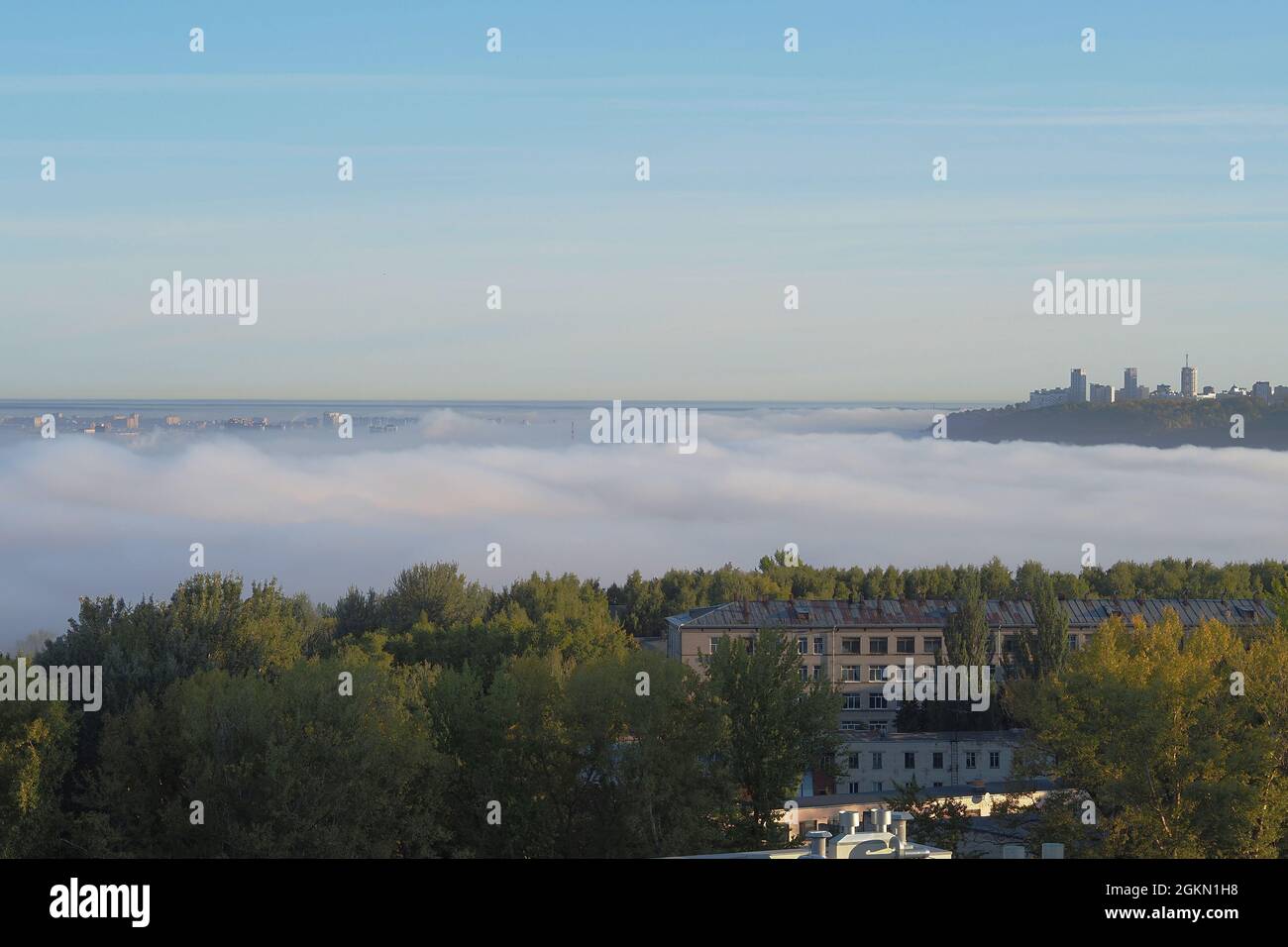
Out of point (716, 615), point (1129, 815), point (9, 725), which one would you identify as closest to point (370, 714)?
point (9, 725)

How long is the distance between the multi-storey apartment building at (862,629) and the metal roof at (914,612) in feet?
0.16

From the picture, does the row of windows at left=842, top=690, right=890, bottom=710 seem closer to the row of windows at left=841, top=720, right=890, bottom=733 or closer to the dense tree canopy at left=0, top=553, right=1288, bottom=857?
the row of windows at left=841, top=720, right=890, bottom=733

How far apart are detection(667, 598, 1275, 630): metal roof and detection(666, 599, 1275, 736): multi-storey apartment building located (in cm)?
5

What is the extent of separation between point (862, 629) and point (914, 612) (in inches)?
133

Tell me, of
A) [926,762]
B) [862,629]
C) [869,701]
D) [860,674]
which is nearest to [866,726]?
[869,701]

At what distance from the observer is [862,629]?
71312 millimetres

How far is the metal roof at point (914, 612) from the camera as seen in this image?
70938 mm

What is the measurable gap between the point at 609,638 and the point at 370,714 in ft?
99.5

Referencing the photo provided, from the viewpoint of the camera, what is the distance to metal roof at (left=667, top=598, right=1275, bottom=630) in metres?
70.9

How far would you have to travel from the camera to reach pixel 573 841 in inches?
1366

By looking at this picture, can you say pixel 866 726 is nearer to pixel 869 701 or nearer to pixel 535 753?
pixel 869 701

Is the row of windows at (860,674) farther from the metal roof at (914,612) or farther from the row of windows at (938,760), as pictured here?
the row of windows at (938,760)
